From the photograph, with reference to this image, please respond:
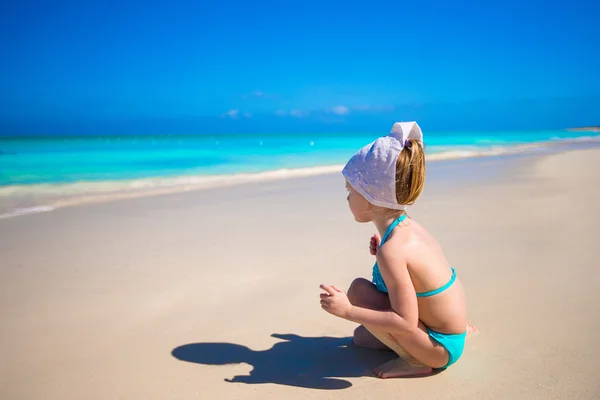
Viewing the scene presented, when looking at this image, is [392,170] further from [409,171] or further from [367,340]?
[367,340]

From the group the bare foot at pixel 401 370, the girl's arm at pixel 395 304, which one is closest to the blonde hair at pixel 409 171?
the girl's arm at pixel 395 304

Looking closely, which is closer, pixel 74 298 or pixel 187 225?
pixel 74 298

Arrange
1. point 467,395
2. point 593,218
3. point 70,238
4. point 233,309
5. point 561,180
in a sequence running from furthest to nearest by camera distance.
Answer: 1. point 561,180
2. point 593,218
3. point 70,238
4. point 233,309
5. point 467,395

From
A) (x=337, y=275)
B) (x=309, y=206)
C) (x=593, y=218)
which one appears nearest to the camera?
(x=337, y=275)

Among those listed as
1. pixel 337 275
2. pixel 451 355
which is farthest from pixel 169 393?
pixel 337 275

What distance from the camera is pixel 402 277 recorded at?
189 centimetres

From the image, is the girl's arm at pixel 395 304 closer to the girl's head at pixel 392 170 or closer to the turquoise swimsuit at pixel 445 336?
the turquoise swimsuit at pixel 445 336

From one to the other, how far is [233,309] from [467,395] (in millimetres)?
1505

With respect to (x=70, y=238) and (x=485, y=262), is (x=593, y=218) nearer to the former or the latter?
(x=485, y=262)

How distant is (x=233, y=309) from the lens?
298 centimetres

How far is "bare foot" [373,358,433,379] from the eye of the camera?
2.16 meters

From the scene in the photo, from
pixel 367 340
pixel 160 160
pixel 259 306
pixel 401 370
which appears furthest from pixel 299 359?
pixel 160 160

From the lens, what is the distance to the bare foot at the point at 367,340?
8.07ft

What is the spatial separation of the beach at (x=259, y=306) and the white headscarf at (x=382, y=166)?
0.86 m
